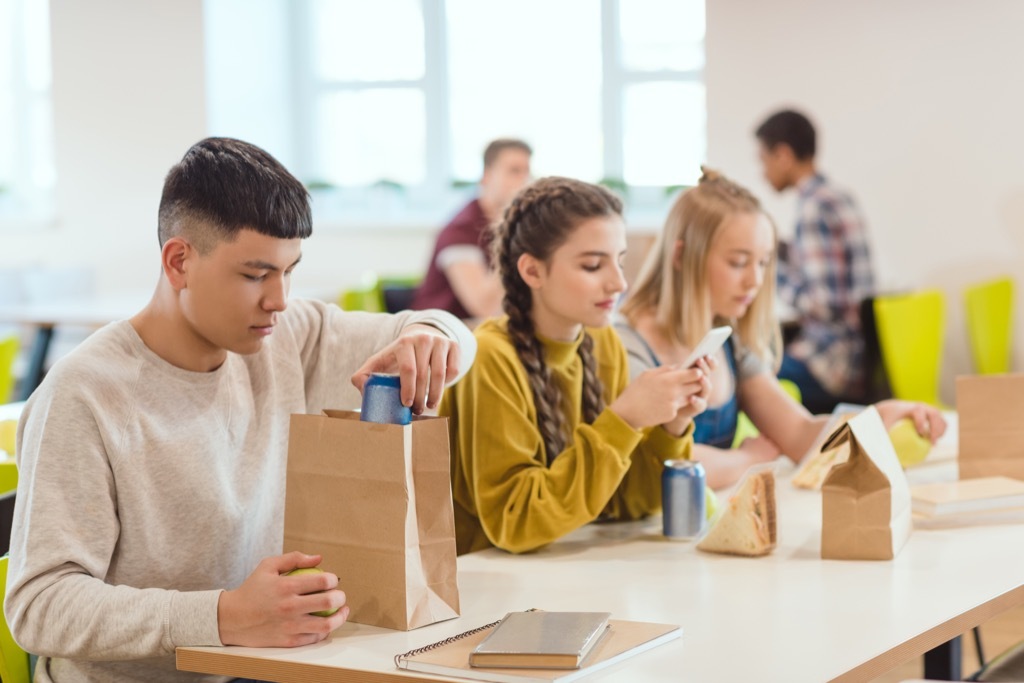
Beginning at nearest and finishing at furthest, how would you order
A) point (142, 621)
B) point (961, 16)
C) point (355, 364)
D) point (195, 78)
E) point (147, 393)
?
point (142, 621), point (147, 393), point (355, 364), point (961, 16), point (195, 78)

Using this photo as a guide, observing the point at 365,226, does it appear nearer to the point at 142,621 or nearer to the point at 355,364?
the point at 355,364

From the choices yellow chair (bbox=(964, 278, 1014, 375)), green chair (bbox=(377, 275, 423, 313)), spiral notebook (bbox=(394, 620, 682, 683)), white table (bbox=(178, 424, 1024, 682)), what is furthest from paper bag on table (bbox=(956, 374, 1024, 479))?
green chair (bbox=(377, 275, 423, 313))

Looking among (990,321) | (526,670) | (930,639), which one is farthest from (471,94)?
(526,670)

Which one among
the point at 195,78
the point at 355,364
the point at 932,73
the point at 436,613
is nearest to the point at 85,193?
the point at 195,78

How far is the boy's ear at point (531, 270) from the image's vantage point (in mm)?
2006

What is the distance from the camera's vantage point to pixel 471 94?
6562mm

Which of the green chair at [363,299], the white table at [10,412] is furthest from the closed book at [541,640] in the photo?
the green chair at [363,299]

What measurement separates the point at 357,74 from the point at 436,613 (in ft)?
18.4

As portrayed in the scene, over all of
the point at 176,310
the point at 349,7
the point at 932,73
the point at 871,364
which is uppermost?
the point at 349,7

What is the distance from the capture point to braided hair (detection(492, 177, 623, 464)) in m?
1.95

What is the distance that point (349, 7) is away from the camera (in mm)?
6707

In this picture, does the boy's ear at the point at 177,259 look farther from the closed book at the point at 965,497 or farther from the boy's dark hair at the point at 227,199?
the closed book at the point at 965,497

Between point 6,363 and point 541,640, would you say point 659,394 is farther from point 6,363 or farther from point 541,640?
point 6,363

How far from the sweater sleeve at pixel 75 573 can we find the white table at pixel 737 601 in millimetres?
49
